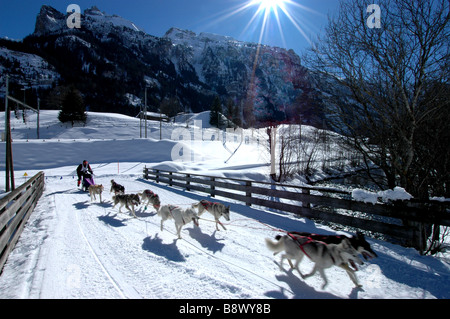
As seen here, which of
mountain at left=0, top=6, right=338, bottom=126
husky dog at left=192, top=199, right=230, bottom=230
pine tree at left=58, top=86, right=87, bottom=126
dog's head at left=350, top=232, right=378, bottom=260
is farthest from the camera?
mountain at left=0, top=6, right=338, bottom=126

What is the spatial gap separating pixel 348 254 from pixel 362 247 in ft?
1.31

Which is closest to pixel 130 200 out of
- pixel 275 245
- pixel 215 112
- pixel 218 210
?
pixel 218 210

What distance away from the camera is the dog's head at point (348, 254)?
2.95 meters

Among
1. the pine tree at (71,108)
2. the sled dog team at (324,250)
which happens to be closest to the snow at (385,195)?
the sled dog team at (324,250)

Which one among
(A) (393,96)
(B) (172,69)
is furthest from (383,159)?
(B) (172,69)

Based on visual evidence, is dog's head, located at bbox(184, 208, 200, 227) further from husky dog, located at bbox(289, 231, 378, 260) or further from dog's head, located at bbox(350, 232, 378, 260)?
dog's head, located at bbox(350, 232, 378, 260)

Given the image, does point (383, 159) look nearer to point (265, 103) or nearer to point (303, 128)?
point (303, 128)

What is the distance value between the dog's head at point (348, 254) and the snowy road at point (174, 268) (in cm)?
40

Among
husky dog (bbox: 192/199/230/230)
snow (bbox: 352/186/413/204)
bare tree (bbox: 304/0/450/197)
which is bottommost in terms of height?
husky dog (bbox: 192/199/230/230)

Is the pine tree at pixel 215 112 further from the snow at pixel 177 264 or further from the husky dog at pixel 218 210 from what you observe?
the husky dog at pixel 218 210

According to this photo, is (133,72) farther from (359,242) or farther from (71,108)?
(359,242)

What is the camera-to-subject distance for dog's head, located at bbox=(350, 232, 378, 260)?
10.2ft

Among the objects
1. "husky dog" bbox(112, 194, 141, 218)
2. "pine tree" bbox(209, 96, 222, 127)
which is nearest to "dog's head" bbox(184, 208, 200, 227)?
"husky dog" bbox(112, 194, 141, 218)

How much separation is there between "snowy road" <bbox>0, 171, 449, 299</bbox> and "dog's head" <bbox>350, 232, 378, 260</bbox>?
1.51ft
